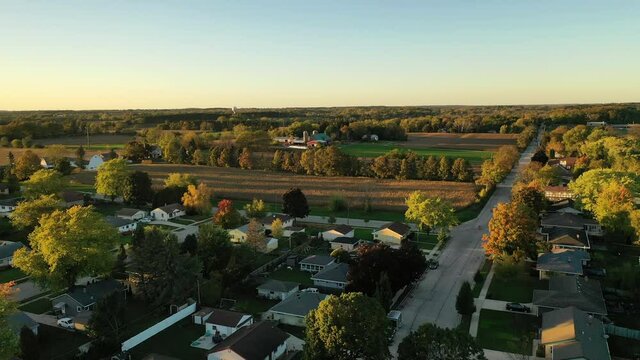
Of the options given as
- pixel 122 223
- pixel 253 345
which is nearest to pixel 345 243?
pixel 253 345

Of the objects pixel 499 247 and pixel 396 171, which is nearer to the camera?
pixel 499 247

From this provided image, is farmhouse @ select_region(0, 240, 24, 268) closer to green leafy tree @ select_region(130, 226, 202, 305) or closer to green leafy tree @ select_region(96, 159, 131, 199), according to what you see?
green leafy tree @ select_region(130, 226, 202, 305)

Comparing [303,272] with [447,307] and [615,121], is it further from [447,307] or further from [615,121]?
[615,121]

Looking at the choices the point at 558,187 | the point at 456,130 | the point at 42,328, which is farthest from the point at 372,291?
the point at 456,130

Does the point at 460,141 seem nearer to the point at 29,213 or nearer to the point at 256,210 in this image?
the point at 256,210

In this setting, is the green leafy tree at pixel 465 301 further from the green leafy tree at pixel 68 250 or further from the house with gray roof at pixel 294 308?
the green leafy tree at pixel 68 250
